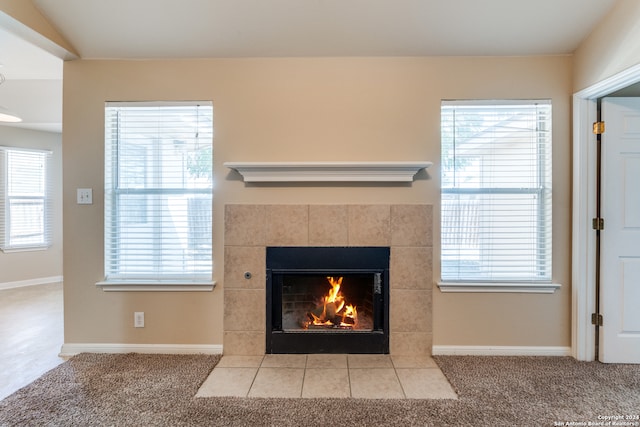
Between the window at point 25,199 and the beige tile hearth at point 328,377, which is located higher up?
the window at point 25,199

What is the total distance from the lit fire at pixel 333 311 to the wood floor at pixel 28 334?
190cm

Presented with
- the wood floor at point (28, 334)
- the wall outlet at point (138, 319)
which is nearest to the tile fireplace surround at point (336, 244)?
the wall outlet at point (138, 319)

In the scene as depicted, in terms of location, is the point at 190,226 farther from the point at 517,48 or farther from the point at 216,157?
the point at 517,48

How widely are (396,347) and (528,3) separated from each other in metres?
2.46

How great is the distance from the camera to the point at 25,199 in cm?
436

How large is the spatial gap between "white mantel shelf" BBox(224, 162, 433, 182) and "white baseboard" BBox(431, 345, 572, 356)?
4.23ft

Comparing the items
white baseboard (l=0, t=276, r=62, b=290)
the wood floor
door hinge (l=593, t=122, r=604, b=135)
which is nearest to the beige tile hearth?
the wood floor

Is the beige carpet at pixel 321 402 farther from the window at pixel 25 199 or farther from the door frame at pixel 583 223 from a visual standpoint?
the window at pixel 25 199

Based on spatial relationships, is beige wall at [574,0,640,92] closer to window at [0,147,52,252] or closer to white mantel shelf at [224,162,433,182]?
white mantel shelf at [224,162,433,182]

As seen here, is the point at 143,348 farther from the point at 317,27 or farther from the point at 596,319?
the point at 596,319

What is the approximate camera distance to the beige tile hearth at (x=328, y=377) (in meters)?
1.78

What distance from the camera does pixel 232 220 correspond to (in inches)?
88.7

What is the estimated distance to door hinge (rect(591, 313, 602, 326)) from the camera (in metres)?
2.14

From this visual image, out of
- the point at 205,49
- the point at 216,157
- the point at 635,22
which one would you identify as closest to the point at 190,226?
the point at 216,157
